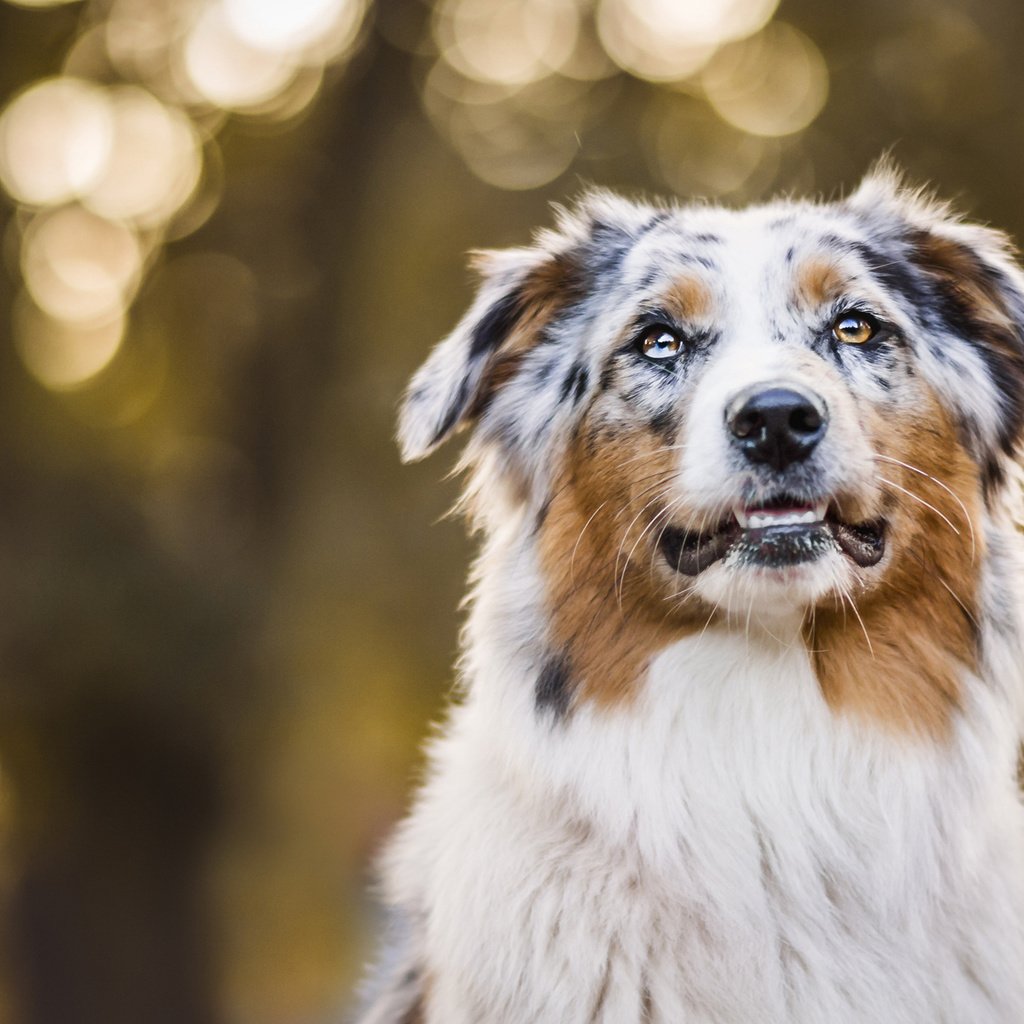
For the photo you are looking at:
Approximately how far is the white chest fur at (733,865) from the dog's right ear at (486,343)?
0.78m

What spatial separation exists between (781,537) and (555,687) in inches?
26.9

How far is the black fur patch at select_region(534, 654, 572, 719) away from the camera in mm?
2961

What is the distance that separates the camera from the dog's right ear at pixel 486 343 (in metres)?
3.27

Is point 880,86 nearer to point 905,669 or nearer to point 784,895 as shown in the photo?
point 905,669

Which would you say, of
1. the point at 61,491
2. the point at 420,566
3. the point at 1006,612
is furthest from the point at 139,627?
the point at 1006,612

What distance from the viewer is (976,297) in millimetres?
3328

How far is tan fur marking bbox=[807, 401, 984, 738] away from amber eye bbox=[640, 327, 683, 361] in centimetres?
58

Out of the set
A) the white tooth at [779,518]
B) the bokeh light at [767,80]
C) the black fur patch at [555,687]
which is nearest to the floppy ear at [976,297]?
the white tooth at [779,518]

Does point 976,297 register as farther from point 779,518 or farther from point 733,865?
point 733,865

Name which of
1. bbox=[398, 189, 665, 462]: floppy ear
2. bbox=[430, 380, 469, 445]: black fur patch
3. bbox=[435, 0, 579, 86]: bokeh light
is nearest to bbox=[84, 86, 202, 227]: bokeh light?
bbox=[435, 0, 579, 86]: bokeh light

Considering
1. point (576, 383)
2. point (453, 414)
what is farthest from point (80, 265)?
point (576, 383)

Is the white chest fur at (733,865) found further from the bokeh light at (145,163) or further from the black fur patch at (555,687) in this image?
the bokeh light at (145,163)

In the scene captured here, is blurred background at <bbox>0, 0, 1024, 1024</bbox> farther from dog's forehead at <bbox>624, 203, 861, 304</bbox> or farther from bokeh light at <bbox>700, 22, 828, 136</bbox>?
dog's forehead at <bbox>624, 203, 861, 304</bbox>

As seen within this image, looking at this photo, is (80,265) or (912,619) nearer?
(912,619)
